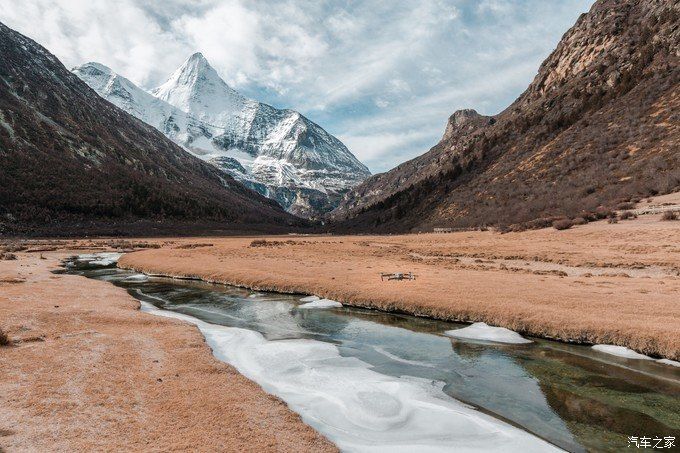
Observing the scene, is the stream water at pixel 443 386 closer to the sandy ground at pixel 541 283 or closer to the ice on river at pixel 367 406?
the ice on river at pixel 367 406

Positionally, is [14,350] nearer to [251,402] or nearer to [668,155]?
[251,402]

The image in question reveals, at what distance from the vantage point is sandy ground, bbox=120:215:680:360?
2186 centimetres

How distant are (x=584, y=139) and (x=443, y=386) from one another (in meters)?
120

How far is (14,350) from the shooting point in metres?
16.2

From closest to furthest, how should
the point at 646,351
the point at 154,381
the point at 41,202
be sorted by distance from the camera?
the point at 154,381, the point at 646,351, the point at 41,202

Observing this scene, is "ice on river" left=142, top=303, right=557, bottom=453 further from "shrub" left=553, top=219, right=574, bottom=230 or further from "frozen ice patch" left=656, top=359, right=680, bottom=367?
"shrub" left=553, top=219, right=574, bottom=230

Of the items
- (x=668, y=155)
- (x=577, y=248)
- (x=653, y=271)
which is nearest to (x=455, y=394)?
(x=653, y=271)

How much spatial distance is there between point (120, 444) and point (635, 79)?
5980 inches

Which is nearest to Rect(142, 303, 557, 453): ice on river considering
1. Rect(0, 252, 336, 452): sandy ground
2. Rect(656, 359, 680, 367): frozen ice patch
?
Rect(0, 252, 336, 452): sandy ground

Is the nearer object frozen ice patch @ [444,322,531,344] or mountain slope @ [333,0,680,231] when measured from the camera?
frozen ice patch @ [444,322,531,344]

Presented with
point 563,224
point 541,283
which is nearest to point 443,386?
point 541,283

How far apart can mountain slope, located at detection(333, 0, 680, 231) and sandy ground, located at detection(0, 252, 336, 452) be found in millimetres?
86250

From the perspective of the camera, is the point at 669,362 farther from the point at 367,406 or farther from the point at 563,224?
the point at 563,224

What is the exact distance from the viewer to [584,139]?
11119 cm
